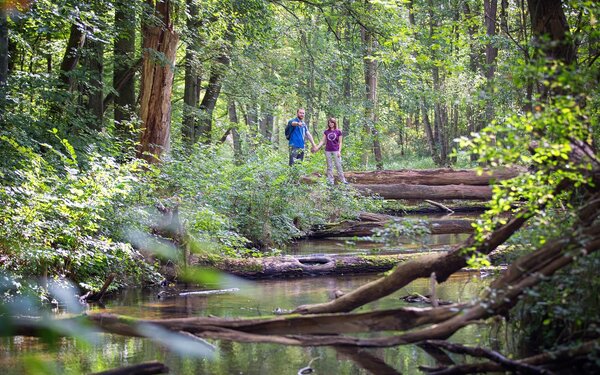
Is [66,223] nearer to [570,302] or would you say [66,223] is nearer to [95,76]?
[95,76]

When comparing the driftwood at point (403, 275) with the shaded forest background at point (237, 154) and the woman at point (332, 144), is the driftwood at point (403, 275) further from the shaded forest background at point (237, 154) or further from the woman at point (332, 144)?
the woman at point (332, 144)

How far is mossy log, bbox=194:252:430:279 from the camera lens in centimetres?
1096

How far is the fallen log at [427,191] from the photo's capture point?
20.7m

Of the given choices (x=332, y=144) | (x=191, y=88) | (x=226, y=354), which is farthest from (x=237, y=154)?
(x=226, y=354)

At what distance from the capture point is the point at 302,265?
11.2m

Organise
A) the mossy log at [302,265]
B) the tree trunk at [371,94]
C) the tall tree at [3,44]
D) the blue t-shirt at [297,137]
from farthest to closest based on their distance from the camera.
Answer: the tree trunk at [371,94] → the blue t-shirt at [297,137] → the mossy log at [302,265] → the tall tree at [3,44]

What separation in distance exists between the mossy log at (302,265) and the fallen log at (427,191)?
9.15 metres

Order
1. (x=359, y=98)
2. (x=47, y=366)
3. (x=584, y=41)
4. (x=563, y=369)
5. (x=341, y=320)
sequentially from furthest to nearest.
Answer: (x=359, y=98), (x=584, y=41), (x=47, y=366), (x=341, y=320), (x=563, y=369)

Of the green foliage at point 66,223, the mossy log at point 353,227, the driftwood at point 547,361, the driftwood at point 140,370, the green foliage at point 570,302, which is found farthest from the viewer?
the mossy log at point 353,227

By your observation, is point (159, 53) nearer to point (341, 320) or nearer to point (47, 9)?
point (47, 9)

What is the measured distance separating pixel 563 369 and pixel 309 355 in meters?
2.45

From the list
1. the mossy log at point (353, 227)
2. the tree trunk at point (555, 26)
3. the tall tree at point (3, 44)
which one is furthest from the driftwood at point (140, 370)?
the mossy log at point (353, 227)

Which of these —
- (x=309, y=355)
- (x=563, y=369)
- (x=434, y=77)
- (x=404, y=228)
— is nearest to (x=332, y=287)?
(x=309, y=355)

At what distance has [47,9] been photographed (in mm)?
9945
